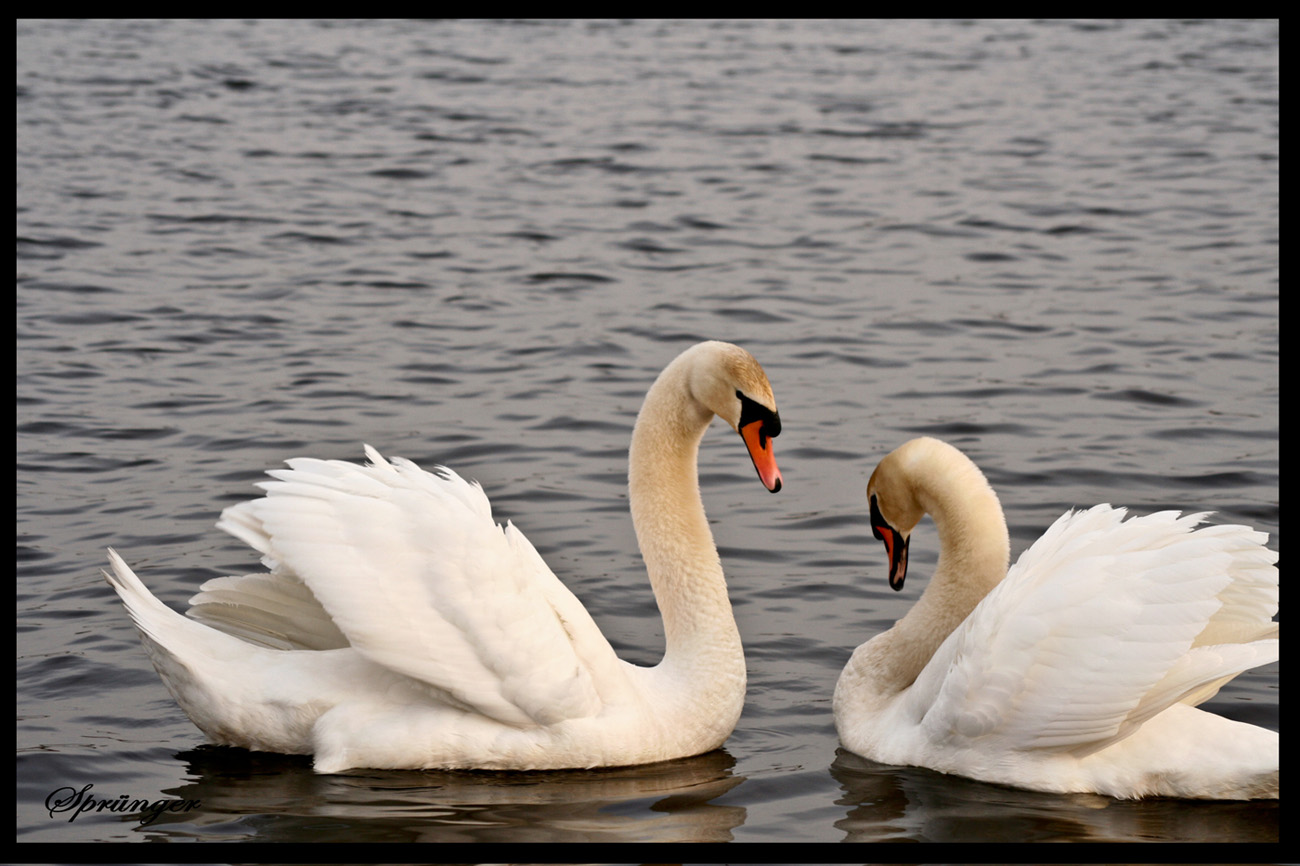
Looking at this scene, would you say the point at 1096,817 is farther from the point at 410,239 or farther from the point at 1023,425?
the point at 410,239

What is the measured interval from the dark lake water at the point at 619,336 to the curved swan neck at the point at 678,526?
389mm

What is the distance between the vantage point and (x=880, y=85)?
1927cm

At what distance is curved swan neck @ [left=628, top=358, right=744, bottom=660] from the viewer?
18.2 feet

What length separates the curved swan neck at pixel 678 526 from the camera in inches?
218

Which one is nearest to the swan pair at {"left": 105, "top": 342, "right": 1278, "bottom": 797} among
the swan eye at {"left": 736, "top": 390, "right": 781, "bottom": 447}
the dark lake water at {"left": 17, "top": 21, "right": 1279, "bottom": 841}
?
the swan eye at {"left": 736, "top": 390, "right": 781, "bottom": 447}

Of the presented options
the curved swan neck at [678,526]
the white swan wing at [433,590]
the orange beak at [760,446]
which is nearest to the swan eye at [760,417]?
the orange beak at [760,446]

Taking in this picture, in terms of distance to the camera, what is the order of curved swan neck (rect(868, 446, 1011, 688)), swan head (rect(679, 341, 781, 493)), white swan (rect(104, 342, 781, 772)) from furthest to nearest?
curved swan neck (rect(868, 446, 1011, 688)), swan head (rect(679, 341, 781, 493)), white swan (rect(104, 342, 781, 772))

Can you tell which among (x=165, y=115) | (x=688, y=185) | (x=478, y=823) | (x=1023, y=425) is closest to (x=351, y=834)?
(x=478, y=823)

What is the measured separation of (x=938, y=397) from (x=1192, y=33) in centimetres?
1510

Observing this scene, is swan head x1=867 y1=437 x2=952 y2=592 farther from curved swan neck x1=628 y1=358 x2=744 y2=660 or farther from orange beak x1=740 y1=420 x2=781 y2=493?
curved swan neck x1=628 y1=358 x2=744 y2=660

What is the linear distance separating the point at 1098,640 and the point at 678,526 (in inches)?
57.9

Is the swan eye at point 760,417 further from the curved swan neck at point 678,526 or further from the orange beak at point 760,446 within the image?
the curved swan neck at point 678,526

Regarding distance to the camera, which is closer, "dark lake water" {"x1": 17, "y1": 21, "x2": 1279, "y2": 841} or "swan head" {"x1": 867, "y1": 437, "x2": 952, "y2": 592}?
"dark lake water" {"x1": 17, "y1": 21, "x2": 1279, "y2": 841}

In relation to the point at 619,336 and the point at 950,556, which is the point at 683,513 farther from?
the point at 619,336
